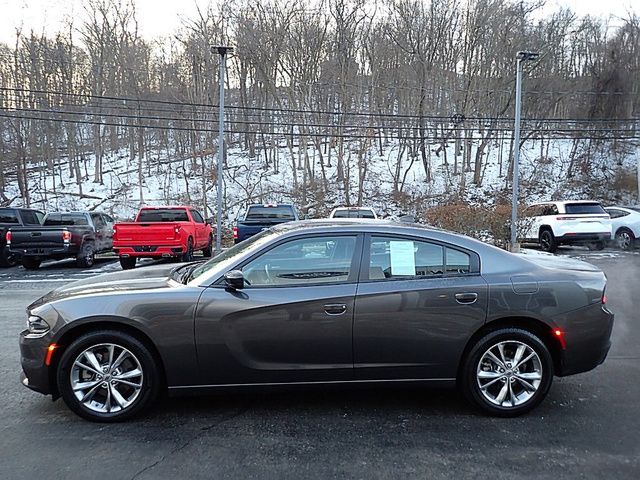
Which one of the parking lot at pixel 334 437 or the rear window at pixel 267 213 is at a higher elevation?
the rear window at pixel 267 213

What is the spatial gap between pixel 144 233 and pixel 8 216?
5.33 m

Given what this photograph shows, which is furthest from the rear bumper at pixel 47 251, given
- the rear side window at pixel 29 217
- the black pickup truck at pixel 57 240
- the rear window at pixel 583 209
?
the rear window at pixel 583 209

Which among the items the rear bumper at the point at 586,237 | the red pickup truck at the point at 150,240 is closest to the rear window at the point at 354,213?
the red pickup truck at the point at 150,240

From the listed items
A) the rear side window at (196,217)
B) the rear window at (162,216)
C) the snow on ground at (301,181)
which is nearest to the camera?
the rear window at (162,216)

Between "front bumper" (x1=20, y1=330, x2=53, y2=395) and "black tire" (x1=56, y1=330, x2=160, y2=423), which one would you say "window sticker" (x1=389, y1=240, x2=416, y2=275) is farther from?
"front bumper" (x1=20, y1=330, x2=53, y2=395)

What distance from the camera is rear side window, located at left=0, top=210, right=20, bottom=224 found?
14.5 m

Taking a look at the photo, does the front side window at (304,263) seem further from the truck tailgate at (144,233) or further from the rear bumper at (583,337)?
the truck tailgate at (144,233)

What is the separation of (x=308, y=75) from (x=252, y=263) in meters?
30.6

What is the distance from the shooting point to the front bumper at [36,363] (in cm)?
354

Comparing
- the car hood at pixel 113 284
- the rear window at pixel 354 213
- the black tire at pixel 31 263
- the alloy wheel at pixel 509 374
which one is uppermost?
the car hood at pixel 113 284

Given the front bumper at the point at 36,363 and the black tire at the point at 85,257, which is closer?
the front bumper at the point at 36,363

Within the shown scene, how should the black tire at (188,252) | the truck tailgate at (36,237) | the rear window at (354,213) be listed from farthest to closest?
the rear window at (354,213) < the black tire at (188,252) < the truck tailgate at (36,237)

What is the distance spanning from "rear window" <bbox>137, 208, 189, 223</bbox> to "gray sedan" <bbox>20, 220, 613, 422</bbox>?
35.1ft

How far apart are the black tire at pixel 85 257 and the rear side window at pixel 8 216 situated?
2.67m
